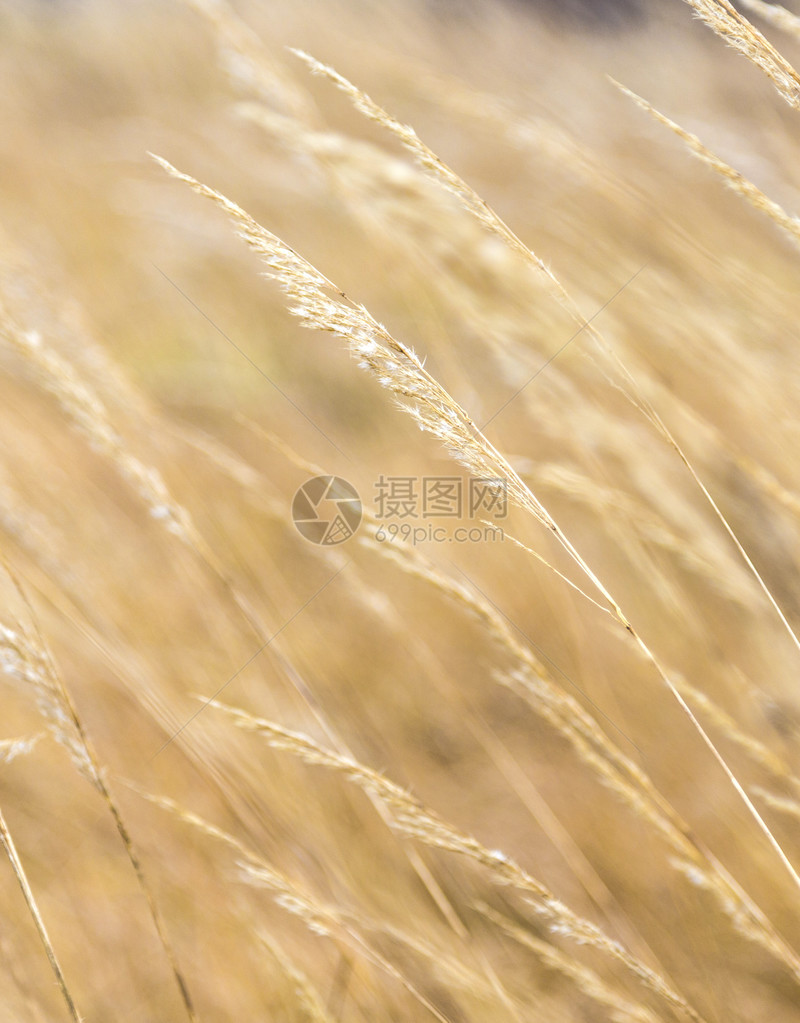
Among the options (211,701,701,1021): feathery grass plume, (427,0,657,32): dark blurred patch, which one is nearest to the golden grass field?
(211,701,701,1021): feathery grass plume

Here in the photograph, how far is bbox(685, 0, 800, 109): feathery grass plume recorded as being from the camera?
595 mm

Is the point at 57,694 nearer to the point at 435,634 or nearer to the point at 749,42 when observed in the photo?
the point at 749,42

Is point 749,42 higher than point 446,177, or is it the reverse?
point 749,42

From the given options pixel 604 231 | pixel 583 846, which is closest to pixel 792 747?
pixel 583 846

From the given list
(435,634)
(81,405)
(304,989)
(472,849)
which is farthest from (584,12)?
(304,989)

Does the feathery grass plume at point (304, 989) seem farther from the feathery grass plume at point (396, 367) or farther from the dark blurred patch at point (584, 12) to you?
the dark blurred patch at point (584, 12)

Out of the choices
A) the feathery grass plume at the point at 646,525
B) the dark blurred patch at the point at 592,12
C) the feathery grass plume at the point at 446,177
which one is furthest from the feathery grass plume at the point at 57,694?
the dark blurred patch at the point at 592,12

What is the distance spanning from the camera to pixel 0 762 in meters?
1.27

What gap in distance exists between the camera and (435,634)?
172cm
